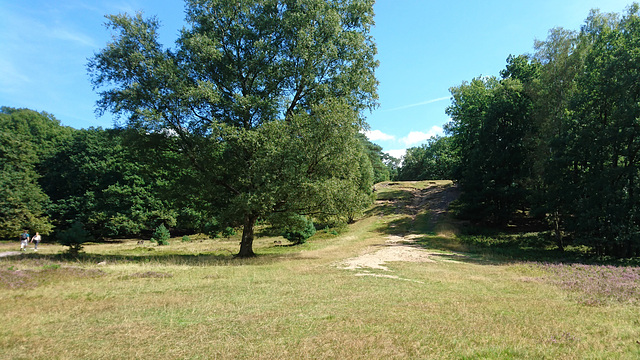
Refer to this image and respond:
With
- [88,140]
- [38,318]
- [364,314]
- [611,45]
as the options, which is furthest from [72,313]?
[88,140]

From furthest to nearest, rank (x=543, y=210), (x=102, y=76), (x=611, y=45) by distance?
(x=543, y=210), (x=611, y=45), (x=102, y=76)

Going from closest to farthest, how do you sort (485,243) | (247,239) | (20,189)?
1. (247,239)
2. (485,243)
3. (20,189)

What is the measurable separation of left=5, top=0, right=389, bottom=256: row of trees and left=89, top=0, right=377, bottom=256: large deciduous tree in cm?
7

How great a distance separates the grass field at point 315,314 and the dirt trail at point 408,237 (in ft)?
11.5

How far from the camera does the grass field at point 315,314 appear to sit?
5.44 m

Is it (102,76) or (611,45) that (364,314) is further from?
(611,45)

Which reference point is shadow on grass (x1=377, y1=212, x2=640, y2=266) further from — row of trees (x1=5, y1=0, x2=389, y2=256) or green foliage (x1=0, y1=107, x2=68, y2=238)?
green foliage (x1=0, y1=107, x2=68, y2=238)

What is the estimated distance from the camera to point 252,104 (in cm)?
1867

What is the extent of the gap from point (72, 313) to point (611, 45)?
32.0 metres

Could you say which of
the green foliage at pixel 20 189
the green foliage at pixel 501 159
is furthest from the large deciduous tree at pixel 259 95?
the green foliage at pixel 20 189

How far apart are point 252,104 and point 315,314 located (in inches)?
549

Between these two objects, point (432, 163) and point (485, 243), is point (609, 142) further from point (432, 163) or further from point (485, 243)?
point (432, 163)

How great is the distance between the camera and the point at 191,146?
65.5ft

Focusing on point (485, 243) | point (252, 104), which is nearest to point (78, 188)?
point (252, 104)
